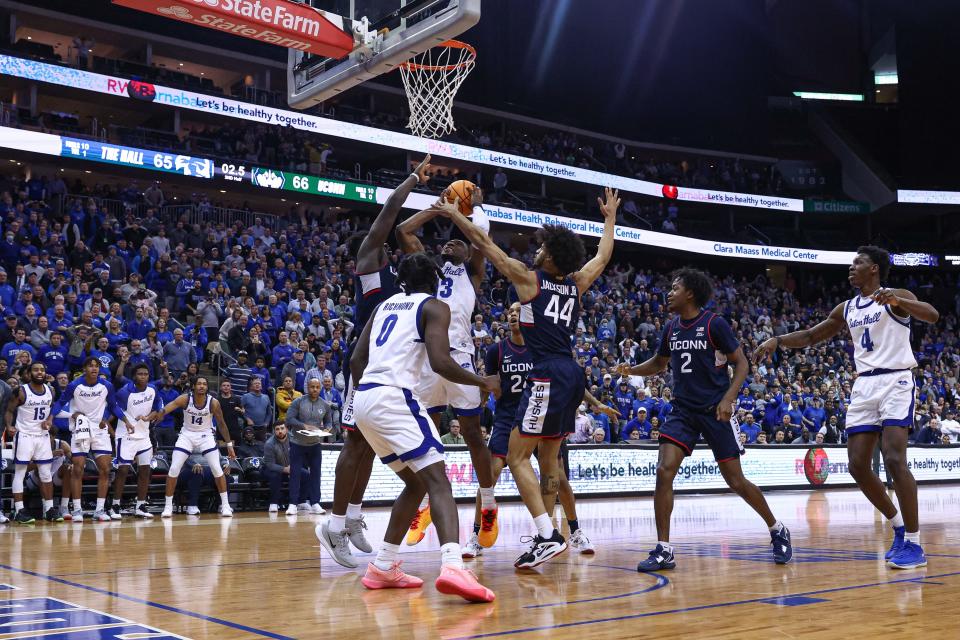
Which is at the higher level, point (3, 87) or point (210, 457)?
point (3, 87)

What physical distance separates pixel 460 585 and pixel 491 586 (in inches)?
38.4

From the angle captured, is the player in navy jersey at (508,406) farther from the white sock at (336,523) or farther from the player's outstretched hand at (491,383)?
the player's outstretched hand at (491,383)

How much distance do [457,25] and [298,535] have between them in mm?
5395

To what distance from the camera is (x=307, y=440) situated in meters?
13.6

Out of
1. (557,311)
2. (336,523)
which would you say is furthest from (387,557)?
(557,311)

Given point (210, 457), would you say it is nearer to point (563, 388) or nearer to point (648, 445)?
point (563, 388)

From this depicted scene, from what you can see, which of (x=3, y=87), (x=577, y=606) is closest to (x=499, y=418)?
(x=577, y=606)

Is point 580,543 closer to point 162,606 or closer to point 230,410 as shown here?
point 162,606

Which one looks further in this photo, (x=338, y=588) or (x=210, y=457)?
(x=210, y=457)

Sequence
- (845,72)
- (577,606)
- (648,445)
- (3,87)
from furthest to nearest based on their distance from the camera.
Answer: (845,72), (3,87), (648,445), (577,606)

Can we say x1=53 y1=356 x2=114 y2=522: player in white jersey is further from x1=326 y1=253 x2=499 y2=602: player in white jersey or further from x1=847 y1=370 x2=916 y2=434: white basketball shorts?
x1=847 y1=370 x2=916 y2=434: white basketball shorts

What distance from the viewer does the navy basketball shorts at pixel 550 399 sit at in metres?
6.65

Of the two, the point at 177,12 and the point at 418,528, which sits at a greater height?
the point at 177,12

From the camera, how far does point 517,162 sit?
3441cm
